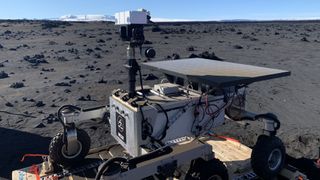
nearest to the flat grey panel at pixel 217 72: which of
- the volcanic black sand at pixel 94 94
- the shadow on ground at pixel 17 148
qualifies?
the volcanic black sand at pixel 94 94

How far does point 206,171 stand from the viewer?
17.9 feet

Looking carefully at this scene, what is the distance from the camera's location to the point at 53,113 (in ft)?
37.8

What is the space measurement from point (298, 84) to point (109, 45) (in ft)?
63.9

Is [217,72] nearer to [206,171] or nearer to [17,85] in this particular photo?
[206,171]

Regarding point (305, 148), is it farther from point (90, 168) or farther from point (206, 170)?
point (90, 168)

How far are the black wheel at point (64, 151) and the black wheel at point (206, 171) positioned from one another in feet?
7.28

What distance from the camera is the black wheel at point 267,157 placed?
6.10 m

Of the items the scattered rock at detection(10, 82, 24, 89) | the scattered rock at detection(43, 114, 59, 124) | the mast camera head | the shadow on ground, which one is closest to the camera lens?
the mast camera head

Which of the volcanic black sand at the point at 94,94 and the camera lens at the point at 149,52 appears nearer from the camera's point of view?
the camera lens at the point at 149,52

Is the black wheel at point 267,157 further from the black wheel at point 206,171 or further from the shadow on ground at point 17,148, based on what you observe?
the shadow on ground at point 17,148

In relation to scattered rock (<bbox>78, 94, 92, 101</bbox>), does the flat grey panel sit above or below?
above

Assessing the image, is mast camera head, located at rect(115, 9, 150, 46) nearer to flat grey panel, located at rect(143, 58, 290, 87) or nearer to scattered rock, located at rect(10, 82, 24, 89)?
flat grey panel, located at rect(143, 58, 290, 87)

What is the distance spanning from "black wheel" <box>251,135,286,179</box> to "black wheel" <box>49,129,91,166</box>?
3.21 meters

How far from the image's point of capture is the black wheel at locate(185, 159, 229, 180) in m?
5.45
